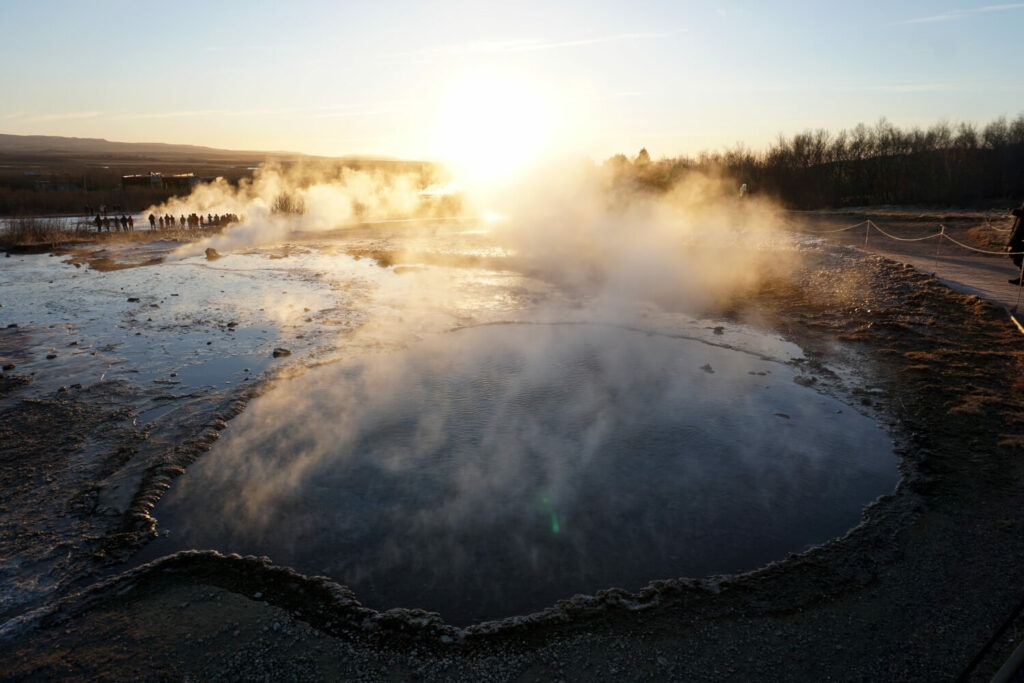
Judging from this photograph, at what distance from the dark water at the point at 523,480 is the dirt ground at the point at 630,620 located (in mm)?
270

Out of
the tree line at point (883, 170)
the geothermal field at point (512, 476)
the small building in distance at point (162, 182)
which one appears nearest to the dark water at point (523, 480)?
the geothermal field at point (512, 476)

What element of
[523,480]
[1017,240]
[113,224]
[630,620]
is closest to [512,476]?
[523,480]

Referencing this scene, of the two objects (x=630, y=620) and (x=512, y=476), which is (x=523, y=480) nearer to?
(x=512, y=476)

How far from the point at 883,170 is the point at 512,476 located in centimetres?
5267

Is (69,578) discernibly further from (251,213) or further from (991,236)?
(251,213)

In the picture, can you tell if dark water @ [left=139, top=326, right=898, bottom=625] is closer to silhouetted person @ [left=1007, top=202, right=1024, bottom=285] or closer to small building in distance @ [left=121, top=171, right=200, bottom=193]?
silhouetted person @ [left=1007, top=202, right=1024, bottom=285]

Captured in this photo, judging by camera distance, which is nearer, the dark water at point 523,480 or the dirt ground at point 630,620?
the dirt ground at point 630,620

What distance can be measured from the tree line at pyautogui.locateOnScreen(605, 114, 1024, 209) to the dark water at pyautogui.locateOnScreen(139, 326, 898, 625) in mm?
29873

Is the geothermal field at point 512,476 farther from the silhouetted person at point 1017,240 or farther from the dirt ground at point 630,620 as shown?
the silhouetted person at point 1017,240

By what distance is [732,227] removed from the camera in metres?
28.7

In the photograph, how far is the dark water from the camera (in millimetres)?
5047

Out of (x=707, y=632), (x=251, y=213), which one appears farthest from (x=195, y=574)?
(x=251, y=213)

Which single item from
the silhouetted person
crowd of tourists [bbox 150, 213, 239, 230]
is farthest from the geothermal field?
crowd of tourists [bbox 150, 213, 239, 230]

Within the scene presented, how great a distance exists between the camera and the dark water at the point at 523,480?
5047mm
